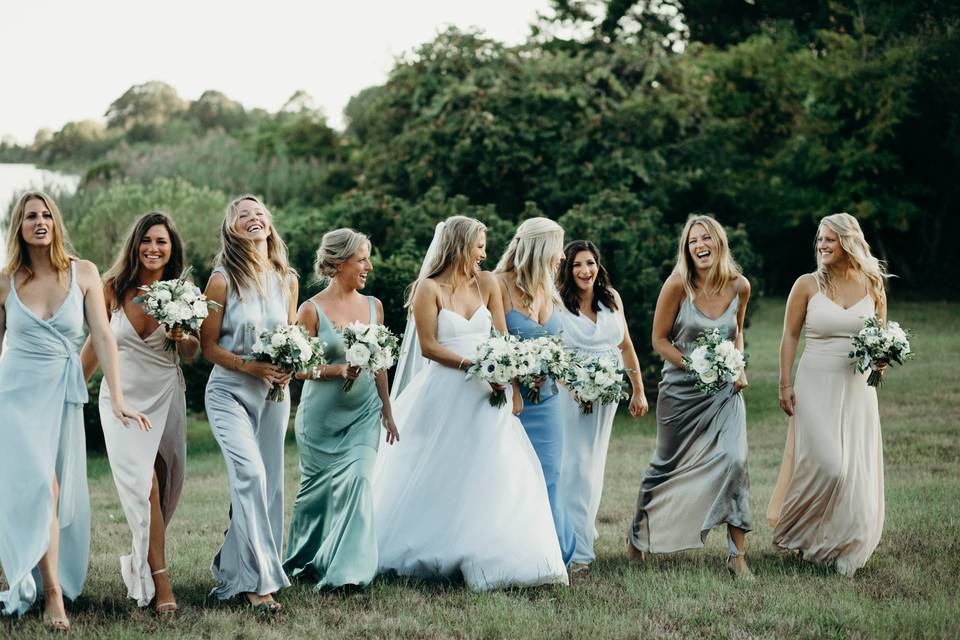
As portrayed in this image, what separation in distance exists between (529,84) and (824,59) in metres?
16.6

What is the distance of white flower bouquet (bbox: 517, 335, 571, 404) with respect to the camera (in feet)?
24.5

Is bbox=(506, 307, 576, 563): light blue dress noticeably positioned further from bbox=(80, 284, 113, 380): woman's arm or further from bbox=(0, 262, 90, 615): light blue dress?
bbox=(0, 262, 90, 615): light blue dress

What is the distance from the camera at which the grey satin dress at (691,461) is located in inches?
313

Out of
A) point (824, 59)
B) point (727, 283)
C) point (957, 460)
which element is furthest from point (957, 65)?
point (727, 283)

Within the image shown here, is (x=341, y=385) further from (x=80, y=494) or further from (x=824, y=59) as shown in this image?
(x=824, y=59)

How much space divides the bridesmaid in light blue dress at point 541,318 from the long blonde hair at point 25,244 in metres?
3.09

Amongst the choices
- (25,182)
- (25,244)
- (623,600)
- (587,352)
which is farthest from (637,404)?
(25,182)

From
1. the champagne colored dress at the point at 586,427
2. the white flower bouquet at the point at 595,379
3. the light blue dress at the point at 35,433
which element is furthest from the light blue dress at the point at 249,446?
the champagne colored dress at the point at 586,427

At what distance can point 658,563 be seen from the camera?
812 centimetres

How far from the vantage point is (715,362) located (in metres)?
7.77

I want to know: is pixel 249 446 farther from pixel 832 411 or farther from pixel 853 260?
pixel 853 260

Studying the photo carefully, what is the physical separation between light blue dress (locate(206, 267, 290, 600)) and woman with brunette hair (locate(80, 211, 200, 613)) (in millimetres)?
286

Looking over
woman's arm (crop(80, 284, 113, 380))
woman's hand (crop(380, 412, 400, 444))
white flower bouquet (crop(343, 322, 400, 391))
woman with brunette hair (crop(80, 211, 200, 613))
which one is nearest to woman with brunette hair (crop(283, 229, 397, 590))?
woman's hand (crop(380, 412, 400, 444))

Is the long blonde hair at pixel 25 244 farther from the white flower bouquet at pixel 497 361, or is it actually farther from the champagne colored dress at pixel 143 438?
the white flower bouquet at pixel 497 361
